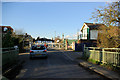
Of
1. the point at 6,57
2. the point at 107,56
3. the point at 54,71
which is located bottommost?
the point at 54,71

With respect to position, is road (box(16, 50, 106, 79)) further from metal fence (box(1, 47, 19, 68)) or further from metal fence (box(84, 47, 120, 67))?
metal fence (box(84, 47, 120, 67))

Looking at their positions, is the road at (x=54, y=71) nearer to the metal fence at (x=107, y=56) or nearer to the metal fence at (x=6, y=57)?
the metal fence at (x=6, y=57)

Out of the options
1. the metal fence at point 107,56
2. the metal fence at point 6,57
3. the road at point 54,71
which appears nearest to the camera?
the road at point 54,71

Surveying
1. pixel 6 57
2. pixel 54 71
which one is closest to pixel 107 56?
pixel 54 71

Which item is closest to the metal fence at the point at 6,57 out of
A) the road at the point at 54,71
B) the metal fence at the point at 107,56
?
the road at the point at 54,71

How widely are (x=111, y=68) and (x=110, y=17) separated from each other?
12.3 feet

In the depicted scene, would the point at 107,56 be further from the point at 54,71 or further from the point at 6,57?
the point at 6,57

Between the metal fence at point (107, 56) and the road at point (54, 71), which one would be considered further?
the metal fence at point (107, 56)

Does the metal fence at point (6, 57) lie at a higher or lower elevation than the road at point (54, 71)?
higher

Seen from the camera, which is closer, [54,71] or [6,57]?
[54,71]

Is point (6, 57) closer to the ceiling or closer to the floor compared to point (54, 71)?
closer to the ceiling

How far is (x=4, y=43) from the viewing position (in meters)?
10.7

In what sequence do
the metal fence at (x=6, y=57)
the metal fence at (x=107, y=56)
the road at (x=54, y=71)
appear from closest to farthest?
the road at (x=54, y=71)
the metal fence at (x=107, y=56)
the metal fence at (x=6, y=57)

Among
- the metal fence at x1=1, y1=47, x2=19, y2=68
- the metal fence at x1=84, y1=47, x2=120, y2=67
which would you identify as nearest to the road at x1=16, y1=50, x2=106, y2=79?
the metal fence at x1=1, y1=47, x2=19, y2=68
